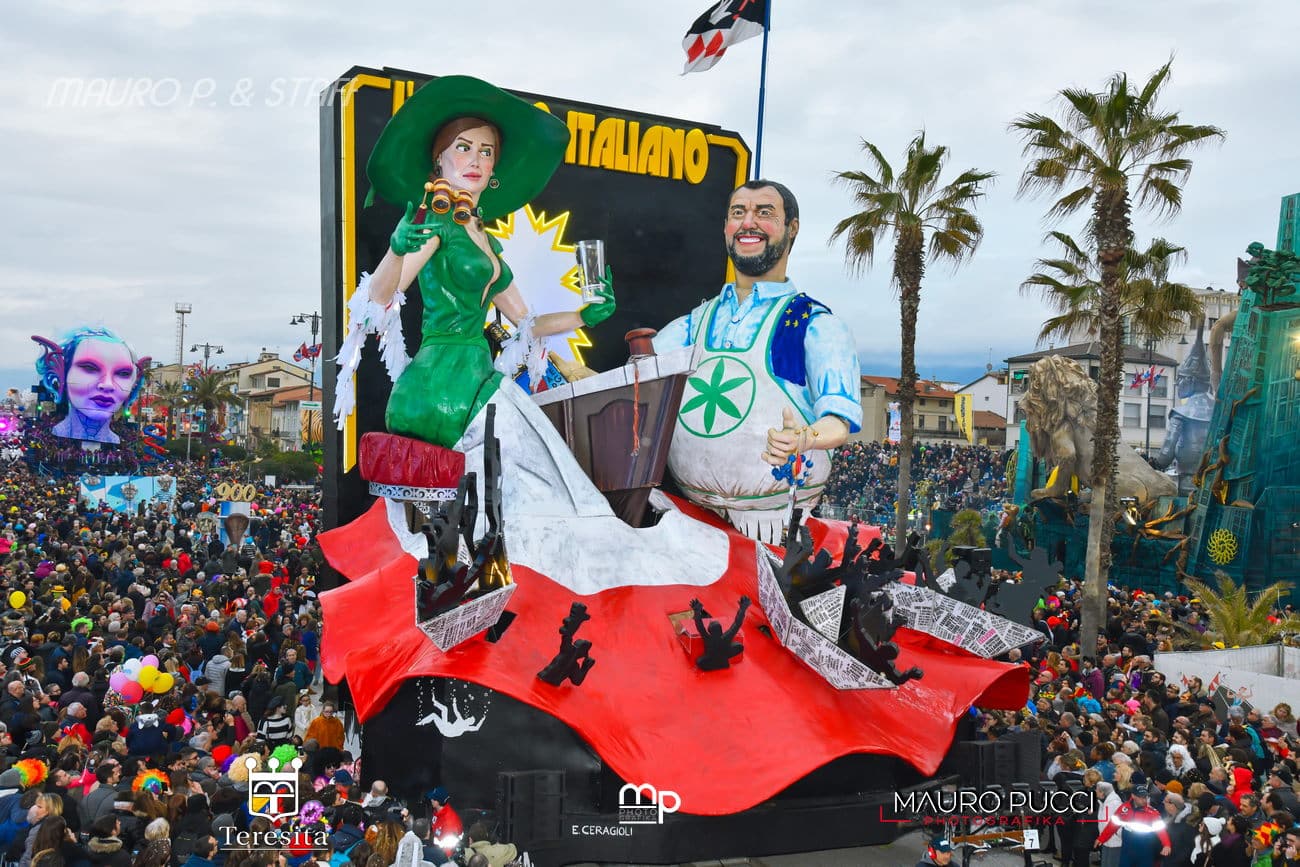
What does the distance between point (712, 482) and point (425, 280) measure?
337 centimetres

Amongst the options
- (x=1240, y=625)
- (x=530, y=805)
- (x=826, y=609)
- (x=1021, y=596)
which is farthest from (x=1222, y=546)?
(x=530, y=805)

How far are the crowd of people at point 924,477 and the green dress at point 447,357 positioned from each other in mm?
26257

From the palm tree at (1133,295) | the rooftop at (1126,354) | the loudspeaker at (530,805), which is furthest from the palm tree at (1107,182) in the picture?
the rooftop at (1126,354)

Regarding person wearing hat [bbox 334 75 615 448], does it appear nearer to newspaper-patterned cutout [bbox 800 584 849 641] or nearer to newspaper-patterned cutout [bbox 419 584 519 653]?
newspaper-patterned cutout [bbox 419 584 519 653]

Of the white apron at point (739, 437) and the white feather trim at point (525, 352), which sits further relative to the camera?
the white feather trim at point (525, 352)

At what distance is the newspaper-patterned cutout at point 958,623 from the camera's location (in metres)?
9.57

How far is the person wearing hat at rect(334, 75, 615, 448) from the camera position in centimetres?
1030

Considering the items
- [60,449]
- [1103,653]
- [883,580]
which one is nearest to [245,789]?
[883,580]

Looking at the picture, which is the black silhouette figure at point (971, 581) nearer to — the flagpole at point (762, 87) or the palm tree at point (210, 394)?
the flagpole at point (762, 87)

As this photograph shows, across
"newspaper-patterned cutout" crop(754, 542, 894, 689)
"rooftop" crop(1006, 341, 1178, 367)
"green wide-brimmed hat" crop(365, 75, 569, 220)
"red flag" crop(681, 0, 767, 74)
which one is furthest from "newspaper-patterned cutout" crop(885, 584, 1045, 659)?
"rooftop" crop(1006, 341, 1178, 367)

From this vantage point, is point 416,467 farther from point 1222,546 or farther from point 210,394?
point 210,394

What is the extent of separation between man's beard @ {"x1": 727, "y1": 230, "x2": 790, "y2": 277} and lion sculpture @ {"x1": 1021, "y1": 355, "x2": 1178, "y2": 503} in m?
18.4

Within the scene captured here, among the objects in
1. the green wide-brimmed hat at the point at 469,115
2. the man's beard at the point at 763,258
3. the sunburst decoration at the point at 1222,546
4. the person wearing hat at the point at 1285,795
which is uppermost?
the green wide-brimmed hat at the point at 469,115

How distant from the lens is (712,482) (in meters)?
10.5
